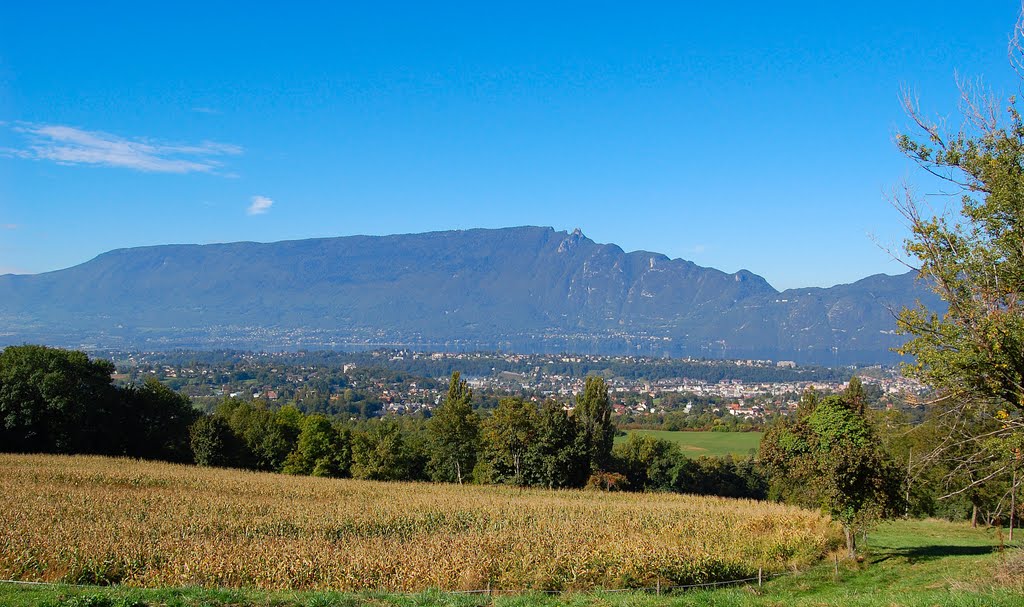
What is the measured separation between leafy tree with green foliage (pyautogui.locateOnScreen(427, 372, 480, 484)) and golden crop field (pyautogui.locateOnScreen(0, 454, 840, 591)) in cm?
1550

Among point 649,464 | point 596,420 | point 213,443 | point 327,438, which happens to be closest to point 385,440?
point 327,438

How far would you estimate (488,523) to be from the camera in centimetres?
2255

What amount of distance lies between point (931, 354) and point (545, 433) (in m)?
31.2

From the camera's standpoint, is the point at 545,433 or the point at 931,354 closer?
the point at 931,354

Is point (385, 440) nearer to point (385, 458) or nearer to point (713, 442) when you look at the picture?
point (385, 458)

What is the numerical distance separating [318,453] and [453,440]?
9.79 m

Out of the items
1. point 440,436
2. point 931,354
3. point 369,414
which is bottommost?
point 369,414

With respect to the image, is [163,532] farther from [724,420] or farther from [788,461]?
[724,420]

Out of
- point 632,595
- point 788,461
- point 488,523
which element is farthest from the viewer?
point 788,461

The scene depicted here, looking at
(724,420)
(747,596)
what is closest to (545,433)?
(747,596)

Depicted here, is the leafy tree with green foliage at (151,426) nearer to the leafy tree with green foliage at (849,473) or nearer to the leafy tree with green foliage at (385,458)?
the leafy tree with green foliage at (385,458)

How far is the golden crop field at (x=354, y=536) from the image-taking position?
46.7 ft

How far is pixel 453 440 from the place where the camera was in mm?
46562

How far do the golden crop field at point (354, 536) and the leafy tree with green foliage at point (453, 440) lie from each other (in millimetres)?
15502
